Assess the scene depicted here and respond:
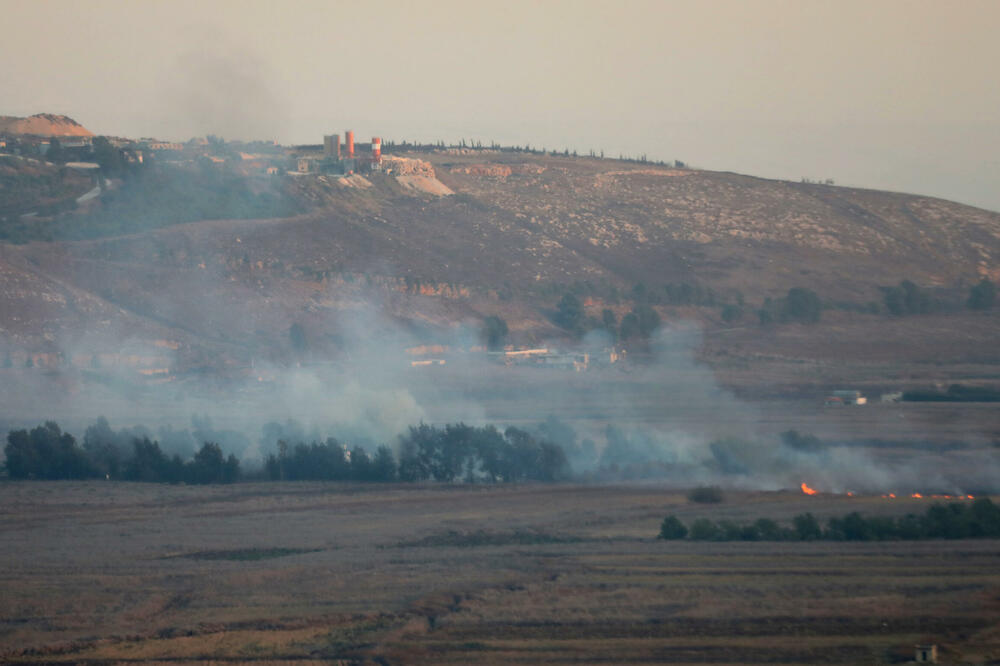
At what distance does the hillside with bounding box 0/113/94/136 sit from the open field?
416 feet

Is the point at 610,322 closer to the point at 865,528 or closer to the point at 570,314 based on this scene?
the point at 570,314

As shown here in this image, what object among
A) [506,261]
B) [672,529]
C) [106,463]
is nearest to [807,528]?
[672,529]

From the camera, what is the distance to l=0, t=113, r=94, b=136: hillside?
162750mm

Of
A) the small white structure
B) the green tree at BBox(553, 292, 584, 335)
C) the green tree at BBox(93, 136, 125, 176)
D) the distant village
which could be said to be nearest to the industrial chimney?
the distant village

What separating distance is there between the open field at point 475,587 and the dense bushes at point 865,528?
1.10 m

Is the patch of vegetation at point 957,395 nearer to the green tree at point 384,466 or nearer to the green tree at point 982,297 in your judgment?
the green tree at point 384,466

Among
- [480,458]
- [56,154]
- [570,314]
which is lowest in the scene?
[480,458]

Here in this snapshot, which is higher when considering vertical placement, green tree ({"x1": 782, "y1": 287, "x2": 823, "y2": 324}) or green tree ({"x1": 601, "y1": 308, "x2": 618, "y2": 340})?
green tree ({"x1": 782, "y1": 287, "x2": 823, "y2": 324})

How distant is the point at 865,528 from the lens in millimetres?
38688

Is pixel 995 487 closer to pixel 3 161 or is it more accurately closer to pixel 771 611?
pixel 771 611

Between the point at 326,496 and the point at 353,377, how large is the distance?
1079 inches

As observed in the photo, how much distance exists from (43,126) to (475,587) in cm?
14859

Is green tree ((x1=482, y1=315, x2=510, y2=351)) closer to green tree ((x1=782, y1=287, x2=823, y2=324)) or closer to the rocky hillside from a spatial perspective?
the rocky hillside

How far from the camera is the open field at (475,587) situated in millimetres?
28203
